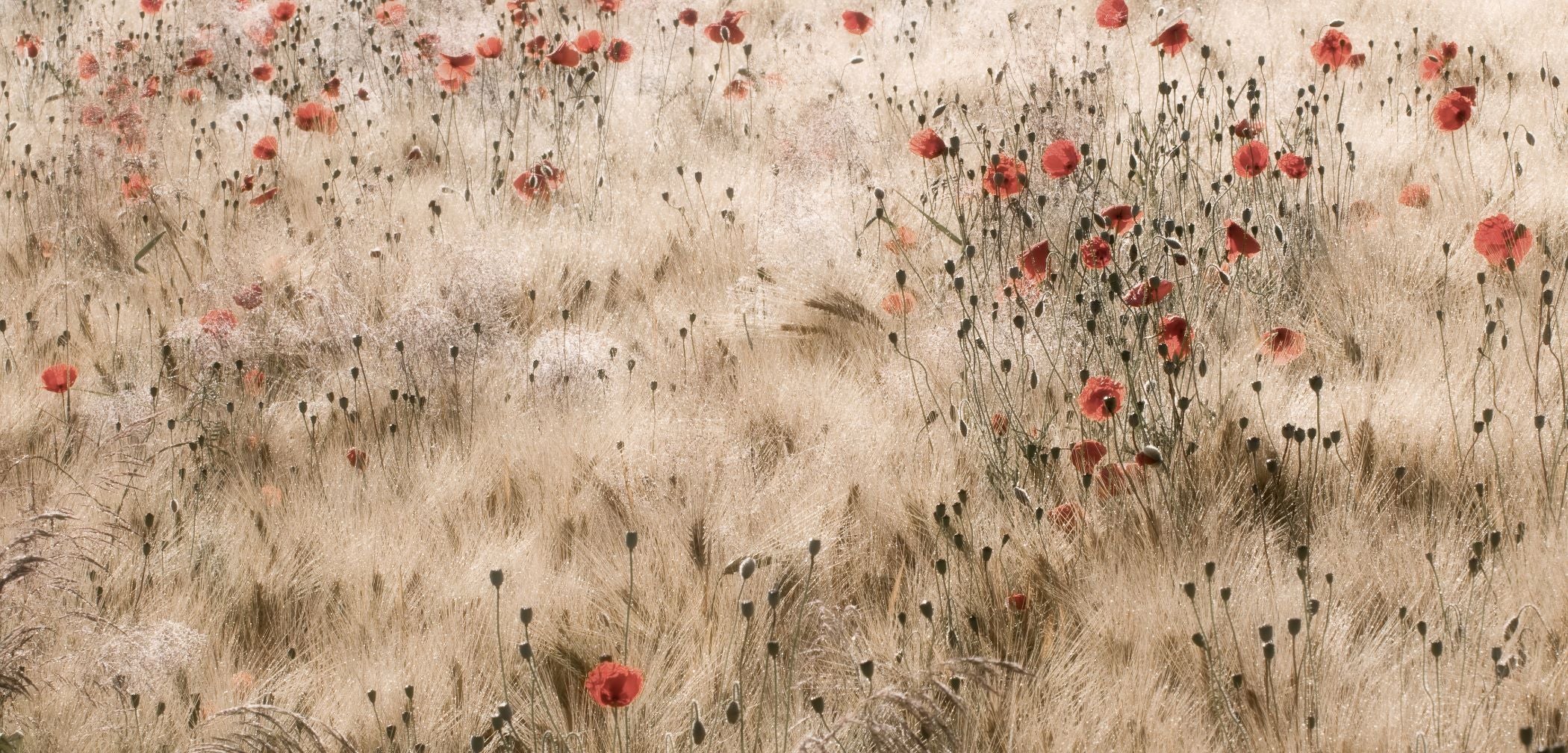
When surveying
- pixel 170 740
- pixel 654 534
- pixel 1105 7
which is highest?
pixel 1105 7

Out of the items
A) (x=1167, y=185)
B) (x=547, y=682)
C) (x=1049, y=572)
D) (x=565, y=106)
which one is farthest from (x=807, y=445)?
(x=565, y=106)

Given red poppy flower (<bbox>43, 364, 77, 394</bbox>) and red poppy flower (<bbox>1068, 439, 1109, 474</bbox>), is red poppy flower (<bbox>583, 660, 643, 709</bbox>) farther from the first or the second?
red poppy flower (<bbox>43, 364, 77, 394</bbox>)

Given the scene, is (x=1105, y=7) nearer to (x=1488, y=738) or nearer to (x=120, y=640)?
(x=1488, y=738)

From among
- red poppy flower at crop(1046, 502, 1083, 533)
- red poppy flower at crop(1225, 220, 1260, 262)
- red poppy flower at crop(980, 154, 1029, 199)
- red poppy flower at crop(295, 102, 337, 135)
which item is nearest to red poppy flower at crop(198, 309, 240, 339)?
red poppy flower at crop(295, 102, 337, 135)

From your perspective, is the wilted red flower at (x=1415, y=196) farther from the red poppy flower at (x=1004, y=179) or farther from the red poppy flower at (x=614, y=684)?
the red poppy flower at (x=614, y=684)

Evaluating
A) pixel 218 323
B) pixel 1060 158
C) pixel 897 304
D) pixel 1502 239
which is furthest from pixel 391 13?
pixel 1502 239

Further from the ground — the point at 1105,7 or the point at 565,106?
the point at 1105,7
